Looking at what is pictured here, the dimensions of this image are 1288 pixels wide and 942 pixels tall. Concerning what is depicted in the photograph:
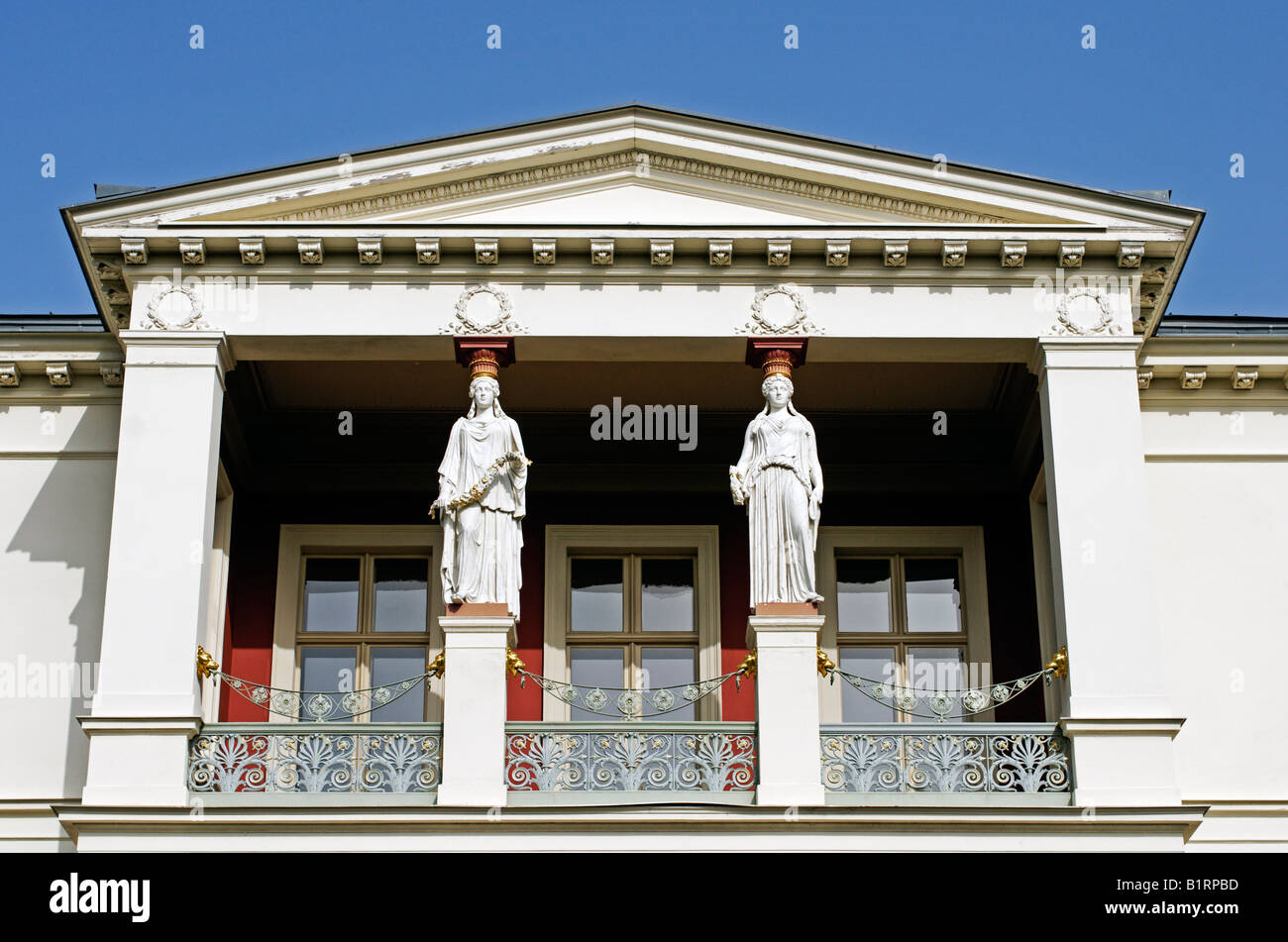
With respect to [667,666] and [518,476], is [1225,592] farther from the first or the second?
[518,476]

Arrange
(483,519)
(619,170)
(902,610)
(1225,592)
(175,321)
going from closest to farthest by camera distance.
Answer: (483,519) < (175,321) < (619,170) < (1225,592) < (902,610)

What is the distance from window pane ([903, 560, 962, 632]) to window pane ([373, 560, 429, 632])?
4.35m

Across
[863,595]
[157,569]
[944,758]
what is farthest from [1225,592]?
[157,569]

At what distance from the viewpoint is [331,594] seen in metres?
17.6

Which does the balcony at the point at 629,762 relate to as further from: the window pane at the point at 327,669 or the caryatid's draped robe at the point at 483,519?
the window pane at the point at 327,669

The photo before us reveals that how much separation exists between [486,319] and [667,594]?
3593 mm

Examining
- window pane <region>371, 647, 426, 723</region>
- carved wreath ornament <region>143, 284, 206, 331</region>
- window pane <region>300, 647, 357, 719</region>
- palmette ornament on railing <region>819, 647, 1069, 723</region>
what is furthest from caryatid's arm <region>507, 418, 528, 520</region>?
window pane <region>300, 647, 357, 719</region>

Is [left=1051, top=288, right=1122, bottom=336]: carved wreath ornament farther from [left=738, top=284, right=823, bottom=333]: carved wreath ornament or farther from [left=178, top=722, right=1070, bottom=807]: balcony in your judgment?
[left=178, top=722, right=1070, bottom=807]: balcony

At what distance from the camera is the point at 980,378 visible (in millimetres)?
17328

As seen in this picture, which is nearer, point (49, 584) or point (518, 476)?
point (518, 476)

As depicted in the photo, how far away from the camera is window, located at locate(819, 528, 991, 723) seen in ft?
56.5

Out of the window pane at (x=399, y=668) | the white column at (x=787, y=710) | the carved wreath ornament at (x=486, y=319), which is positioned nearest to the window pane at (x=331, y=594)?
the window pane at (x=399, y=668)

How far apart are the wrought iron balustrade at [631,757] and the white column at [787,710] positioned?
7.1 inches

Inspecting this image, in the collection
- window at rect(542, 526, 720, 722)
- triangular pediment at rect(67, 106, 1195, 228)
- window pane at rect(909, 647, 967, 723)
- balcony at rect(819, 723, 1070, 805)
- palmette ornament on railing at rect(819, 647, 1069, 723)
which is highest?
triangular pediment at rect(67, 106, 1195, 228)
